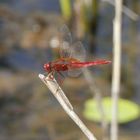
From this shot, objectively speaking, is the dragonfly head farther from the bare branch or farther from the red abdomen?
the bare branch

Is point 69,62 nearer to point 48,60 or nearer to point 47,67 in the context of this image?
point 47,67

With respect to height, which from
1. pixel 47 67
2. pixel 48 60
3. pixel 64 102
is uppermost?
pixel 48 60

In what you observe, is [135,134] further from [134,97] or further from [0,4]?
[0,4]

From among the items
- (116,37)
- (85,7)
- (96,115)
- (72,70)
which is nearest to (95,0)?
(85,7)

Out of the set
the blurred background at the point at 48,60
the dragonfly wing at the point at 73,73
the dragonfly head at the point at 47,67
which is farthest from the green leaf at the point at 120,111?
the dragonfly head at the point at 47,67

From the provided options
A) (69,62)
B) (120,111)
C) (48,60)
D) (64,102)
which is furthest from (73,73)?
(48,60)

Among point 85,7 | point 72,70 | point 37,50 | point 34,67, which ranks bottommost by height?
point 72,70

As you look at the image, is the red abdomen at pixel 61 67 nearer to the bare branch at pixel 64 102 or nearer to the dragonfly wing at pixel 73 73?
the dragonfly wing at pixel 73 73

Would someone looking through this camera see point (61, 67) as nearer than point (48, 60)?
Yes

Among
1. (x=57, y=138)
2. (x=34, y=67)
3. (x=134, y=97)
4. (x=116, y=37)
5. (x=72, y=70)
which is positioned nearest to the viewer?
(x=72, y=70)
